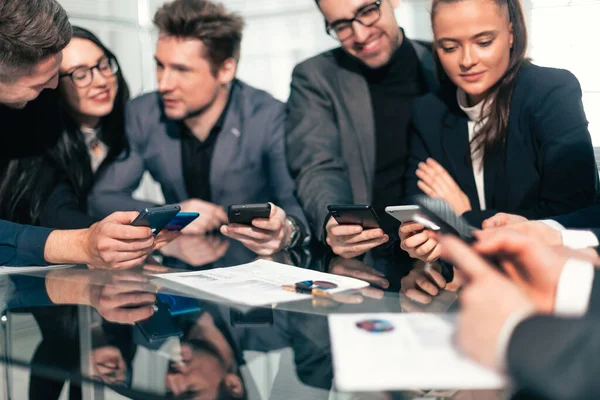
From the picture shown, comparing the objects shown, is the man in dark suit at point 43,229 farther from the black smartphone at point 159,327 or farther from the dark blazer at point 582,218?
the dark blazer at point 582,218

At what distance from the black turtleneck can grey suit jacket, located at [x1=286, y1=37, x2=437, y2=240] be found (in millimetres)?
40

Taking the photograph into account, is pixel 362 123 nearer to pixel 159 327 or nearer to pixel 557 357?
pixel 159 327

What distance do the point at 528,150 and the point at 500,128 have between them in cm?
11

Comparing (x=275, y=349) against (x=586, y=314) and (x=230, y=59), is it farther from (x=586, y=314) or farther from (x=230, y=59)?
(x=230, y=59)

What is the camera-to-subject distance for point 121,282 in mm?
1438

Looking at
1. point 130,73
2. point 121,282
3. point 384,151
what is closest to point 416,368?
point 121,282

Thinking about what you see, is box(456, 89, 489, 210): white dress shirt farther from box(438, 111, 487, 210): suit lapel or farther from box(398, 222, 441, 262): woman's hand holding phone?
box(398, 222, 441, 262): woman's hand holding phone

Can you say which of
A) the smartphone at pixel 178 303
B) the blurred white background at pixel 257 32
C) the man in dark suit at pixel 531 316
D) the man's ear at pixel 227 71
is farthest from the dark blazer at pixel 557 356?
the blurred white background at pixel 257 32

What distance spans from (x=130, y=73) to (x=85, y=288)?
10.3 feet

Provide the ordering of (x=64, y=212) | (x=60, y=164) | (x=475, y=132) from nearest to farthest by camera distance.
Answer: (x=475, y=132)
(x=64, y=212)
(x=60, y=164)

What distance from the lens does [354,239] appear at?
1.65 m

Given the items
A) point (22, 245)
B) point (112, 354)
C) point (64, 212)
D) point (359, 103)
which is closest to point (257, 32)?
point (359, 103)

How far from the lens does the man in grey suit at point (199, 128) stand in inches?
103

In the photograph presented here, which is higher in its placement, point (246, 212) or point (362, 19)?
point (362, 19)
